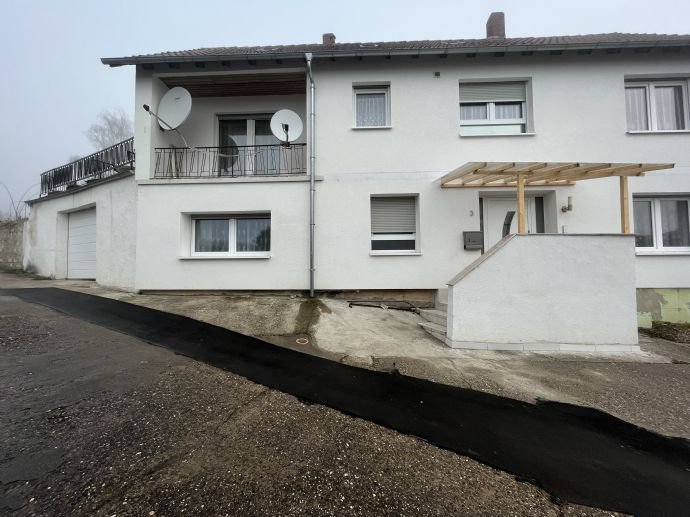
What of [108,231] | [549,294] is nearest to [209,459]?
[549,294]

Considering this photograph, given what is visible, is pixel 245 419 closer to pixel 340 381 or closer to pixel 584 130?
pixel 340 381

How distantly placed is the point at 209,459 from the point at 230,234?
6168mm

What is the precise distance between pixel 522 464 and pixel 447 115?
23.8ft

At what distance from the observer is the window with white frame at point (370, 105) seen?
25.0 feet

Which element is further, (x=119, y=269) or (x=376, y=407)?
(x=119, y=269)

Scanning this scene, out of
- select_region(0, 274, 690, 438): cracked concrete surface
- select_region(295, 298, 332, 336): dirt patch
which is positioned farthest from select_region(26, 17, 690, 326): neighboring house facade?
select_region(0, 274, 690, 438): cracked concrete surface

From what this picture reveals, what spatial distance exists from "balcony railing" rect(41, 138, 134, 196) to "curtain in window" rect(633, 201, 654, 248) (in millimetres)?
13065

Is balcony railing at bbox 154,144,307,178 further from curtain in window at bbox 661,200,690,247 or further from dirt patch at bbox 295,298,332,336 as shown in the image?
curtain in window at bbox 661,200,690,247

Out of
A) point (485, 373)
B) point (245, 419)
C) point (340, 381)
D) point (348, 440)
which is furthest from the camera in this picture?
point (485, 373)

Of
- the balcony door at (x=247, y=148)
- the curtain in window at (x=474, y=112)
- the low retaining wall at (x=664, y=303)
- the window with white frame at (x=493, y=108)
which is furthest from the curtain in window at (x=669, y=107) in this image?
the balcony door at (x=247, y=148)

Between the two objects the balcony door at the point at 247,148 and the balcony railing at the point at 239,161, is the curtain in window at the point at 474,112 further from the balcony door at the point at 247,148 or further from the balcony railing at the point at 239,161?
the balcony door at the point at 247,148

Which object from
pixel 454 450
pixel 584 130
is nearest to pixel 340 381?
pixel 454 450

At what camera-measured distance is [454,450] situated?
7.43 ft

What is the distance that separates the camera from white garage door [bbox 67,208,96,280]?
30.9 feet
